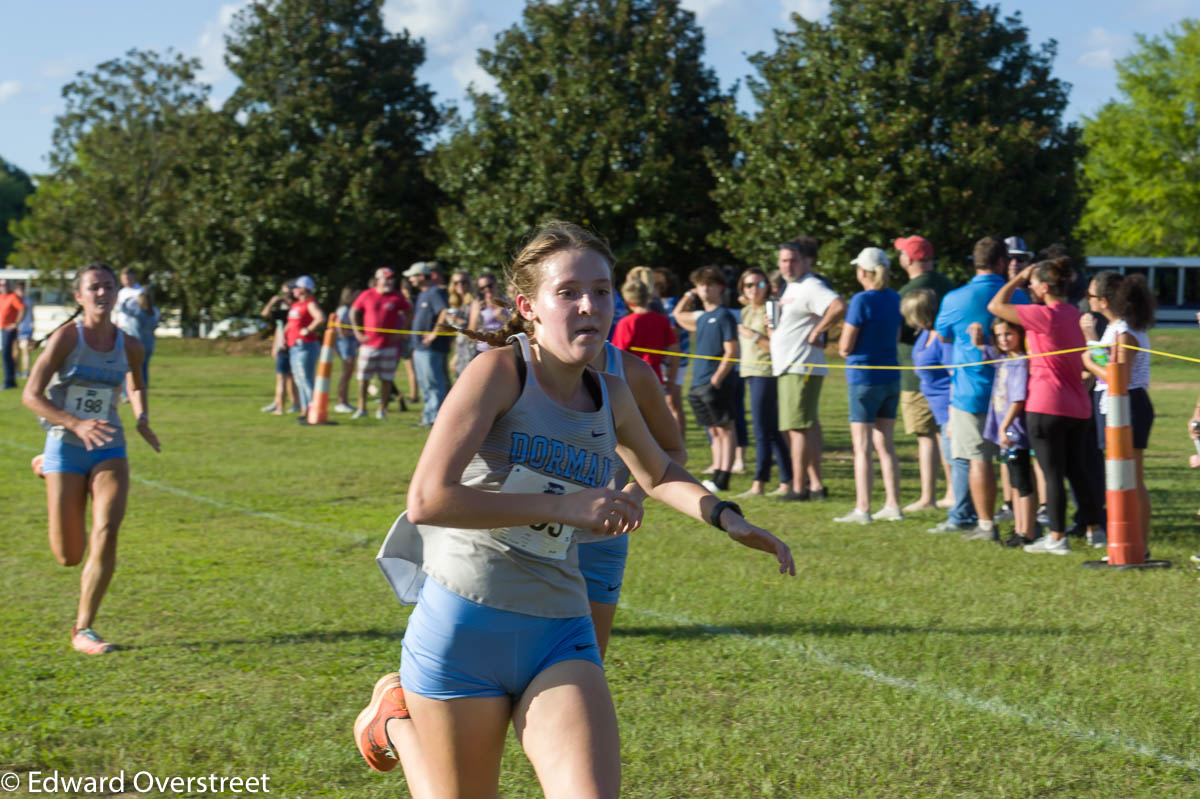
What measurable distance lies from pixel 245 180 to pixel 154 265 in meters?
7.07

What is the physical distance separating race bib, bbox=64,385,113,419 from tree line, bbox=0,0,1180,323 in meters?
28.1

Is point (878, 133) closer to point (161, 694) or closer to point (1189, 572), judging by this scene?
point (1189, 572)

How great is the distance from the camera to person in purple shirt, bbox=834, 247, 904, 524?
10.1 meters

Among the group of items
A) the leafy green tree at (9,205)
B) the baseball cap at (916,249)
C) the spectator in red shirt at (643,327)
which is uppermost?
the leafy green tree at (9,205)

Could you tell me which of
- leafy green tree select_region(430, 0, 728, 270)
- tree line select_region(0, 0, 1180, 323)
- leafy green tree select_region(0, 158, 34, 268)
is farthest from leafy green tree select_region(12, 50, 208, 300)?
leafy green tree select_region(0, 158, 34, 268)

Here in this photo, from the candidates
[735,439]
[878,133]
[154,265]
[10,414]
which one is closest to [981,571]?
[735,439]

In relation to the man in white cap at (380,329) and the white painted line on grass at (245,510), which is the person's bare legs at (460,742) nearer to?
the white painted line on grass at (245,510)

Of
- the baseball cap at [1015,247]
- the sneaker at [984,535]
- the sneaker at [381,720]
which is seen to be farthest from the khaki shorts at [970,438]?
the sneaker at [381,720]

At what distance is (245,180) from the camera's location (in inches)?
1633

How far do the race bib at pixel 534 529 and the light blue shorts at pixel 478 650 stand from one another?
169mm

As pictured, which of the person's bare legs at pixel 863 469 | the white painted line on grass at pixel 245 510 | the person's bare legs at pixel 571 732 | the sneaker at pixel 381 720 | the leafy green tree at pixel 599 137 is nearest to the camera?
the person's bare legs at pixel 571 732

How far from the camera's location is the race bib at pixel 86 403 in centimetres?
657

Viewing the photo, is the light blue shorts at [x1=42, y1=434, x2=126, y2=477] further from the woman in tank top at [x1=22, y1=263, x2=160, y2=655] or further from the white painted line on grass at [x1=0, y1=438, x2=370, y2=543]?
the white painted line on grass at [x1=0, y1=438, x2=370, y2=543]

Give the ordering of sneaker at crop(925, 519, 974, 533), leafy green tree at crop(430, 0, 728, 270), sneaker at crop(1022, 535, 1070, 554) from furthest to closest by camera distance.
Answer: leafy green tree at crop(430, 0, 728, 270)
sneaker at crop(925, 519, 974, 533)
sneaker at crop(1022, 535, 1070, 554)
